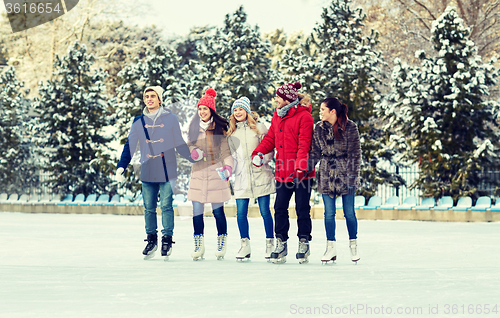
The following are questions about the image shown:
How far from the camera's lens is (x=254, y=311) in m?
5.39

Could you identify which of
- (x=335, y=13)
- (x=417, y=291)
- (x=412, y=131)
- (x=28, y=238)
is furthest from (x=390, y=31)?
(x=417, y=291)

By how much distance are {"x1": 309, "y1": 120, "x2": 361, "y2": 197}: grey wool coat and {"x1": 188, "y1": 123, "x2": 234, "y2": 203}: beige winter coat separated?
3.46 ft

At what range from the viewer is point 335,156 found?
26.0 feet

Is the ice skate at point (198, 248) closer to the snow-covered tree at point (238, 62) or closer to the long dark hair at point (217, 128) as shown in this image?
the long dark hair at point (217, 128)

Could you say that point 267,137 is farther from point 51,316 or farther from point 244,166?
point 51,316

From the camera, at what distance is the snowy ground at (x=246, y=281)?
548cm

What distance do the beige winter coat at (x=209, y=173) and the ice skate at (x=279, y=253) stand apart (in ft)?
2.56

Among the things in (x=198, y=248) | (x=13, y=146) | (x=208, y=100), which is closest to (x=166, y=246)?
(x=198, y=248)

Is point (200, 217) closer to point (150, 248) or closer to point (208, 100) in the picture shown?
point (150, 248)

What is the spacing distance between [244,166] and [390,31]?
2405 centimetres

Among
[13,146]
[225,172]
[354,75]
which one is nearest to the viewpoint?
[225,172]

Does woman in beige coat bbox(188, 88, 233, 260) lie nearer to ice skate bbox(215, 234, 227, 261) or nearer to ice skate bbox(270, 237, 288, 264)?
ice skate bbox(215, 234, 227, 261)

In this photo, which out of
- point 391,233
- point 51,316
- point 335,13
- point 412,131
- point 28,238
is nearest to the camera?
point 51,316

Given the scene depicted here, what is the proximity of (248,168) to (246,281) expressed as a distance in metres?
1.74
